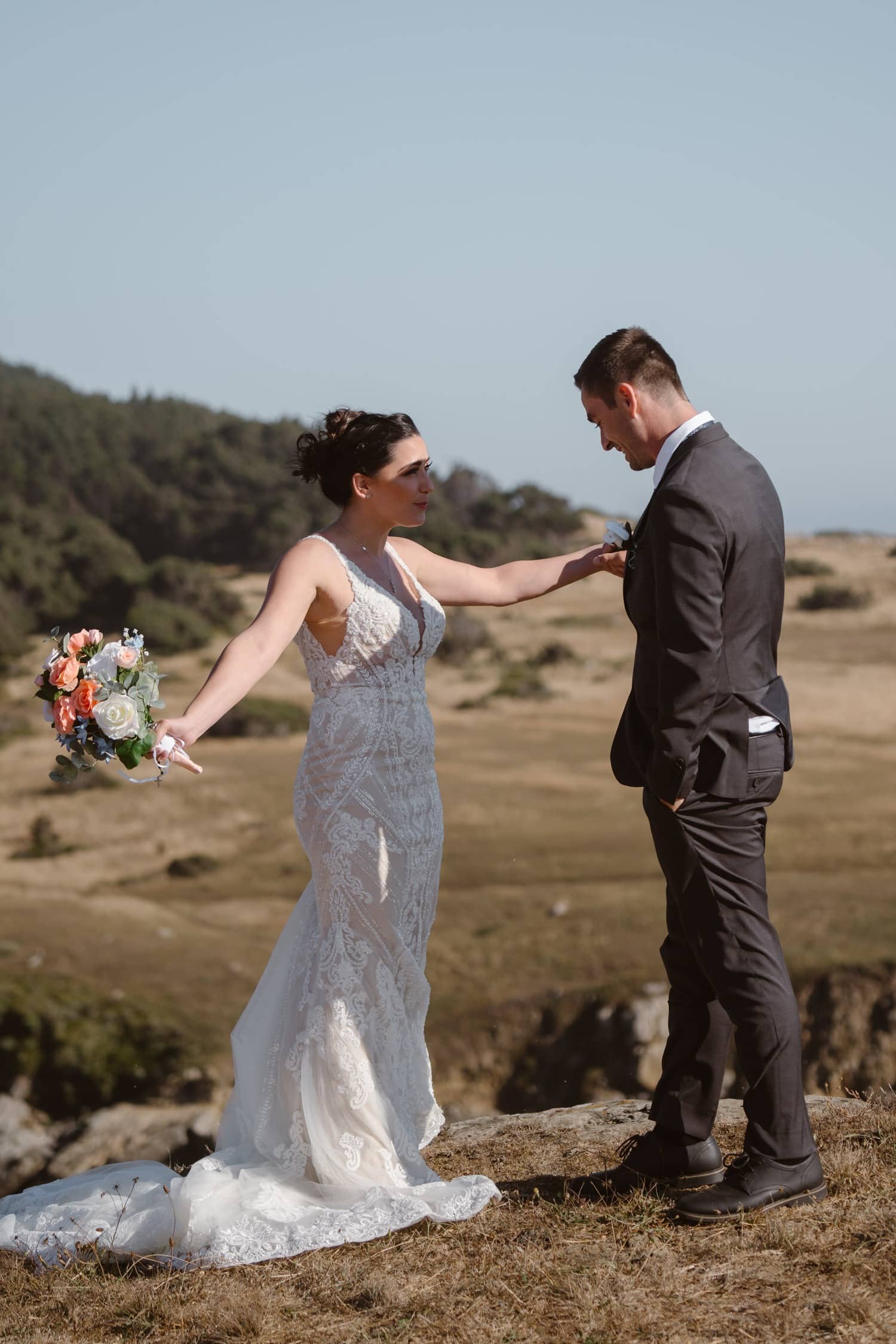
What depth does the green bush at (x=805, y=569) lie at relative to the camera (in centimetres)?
3288

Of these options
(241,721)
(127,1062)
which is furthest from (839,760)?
(127,1062)

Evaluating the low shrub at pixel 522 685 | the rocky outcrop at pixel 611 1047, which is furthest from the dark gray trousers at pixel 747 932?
the low shrub at pixel 522 685

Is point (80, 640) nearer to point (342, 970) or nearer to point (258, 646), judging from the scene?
point (258, 646)

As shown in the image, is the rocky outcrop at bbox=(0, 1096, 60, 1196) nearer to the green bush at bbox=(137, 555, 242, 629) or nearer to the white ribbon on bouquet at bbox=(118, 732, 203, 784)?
the white ribbon on bouquet at bbox=(118, 732, 203, 784)

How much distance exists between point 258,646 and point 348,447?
36.0 inches

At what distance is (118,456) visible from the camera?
184 feet

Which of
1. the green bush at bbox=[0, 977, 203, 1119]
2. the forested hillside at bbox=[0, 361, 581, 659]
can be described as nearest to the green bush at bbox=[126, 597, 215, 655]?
the forested hillside at bbox=[0, 361, 581, 659]

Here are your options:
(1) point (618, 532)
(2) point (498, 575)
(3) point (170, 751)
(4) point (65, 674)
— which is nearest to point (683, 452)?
(1) point (618, 532)

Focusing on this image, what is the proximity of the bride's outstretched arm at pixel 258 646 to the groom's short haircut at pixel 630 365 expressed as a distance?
3.78ft

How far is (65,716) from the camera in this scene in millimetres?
4035

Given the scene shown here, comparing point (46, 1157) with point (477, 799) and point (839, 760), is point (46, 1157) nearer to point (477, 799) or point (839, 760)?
point (477, 799)

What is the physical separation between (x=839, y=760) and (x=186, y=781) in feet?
39.5

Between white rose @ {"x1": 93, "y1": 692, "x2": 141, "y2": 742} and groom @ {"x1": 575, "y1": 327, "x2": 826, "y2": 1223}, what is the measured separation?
4.85ft

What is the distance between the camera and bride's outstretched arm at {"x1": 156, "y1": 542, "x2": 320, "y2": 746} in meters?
3.95
